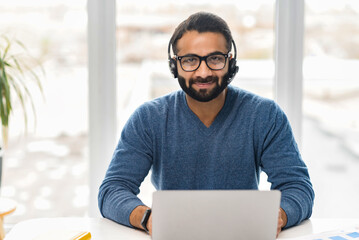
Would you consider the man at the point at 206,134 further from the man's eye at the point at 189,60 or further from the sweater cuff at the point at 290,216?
the sweater cuff at the point at 290,216

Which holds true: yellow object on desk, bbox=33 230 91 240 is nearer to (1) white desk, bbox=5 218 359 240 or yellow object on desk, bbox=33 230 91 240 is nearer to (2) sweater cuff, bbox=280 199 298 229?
(1) white desk, bbox=5 218 359 240

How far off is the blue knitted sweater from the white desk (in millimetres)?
262

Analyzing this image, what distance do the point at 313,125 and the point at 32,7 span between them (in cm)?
168

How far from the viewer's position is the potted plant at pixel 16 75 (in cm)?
240

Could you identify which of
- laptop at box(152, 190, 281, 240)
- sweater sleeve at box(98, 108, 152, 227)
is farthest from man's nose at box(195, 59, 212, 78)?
laptop at box(152, 190, 281, 240)

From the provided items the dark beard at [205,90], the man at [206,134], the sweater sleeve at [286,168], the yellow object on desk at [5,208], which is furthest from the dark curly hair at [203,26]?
the yellow object on desk at [5,208]

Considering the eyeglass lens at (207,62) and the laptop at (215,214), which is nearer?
the laptop at (215,214)

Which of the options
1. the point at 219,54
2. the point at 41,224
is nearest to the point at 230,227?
the point at 41,224

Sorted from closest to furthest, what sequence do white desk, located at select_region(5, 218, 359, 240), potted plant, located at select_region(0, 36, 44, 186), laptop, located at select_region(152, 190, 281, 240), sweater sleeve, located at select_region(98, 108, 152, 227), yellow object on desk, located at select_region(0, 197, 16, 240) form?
laptop, located at select_region(152, 190, 281, 240) → white desk, located at select_region(5, 218, 359, 240) → sweater sleeve, located at select_region(98, 108, 152, 227) → yellow object on desk, located at select_region(0, 197, 16, 240) → potted plant, located at select_region(0, 36, 44, 186)

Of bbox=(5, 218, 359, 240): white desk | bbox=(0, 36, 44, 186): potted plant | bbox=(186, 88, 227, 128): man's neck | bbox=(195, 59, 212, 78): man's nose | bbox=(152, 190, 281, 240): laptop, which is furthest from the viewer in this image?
bbox=(0, 36, 44, 186): potted plant

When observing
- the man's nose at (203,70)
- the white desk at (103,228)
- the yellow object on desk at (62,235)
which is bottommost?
the white desk at (103,228)

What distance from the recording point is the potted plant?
240 cm

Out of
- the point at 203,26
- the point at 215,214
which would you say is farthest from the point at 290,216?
the point at 203,26

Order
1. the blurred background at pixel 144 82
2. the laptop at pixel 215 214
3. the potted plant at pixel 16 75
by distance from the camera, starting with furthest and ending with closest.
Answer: the blurred background at pixel 144 82
the potted plant at pixel 16 75
the laptop at pixel 215 214
